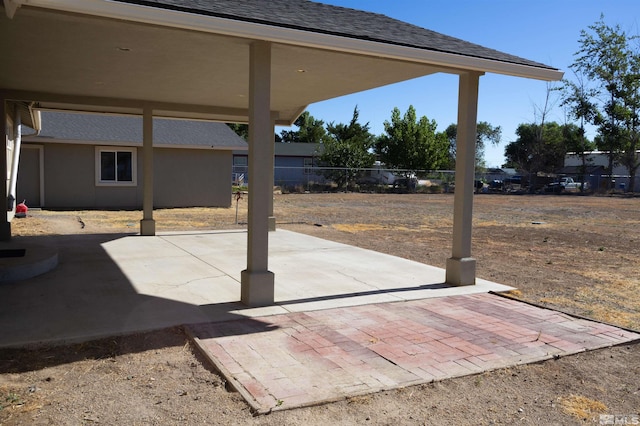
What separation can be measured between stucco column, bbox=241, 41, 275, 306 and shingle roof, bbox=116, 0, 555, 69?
47 cm

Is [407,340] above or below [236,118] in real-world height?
below

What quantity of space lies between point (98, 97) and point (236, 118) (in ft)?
11.0

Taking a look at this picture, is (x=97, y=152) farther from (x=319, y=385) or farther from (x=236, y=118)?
(x=319, y=385)

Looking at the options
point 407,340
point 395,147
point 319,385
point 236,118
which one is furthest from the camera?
point 395,147

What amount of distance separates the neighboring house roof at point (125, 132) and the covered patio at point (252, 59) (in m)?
9.89

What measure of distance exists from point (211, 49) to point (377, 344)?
14.0ft

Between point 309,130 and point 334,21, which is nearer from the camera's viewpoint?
point 334,21

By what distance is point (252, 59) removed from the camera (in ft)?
19.9

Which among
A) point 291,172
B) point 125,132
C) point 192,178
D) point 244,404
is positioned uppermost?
point 125,132

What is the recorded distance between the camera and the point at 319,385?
13.3 ft

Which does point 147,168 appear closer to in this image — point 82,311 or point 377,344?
point 82,311

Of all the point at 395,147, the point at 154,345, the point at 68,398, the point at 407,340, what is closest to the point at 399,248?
the point at 407,340

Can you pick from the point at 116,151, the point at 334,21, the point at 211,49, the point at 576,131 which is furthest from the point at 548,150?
the point at 211,49

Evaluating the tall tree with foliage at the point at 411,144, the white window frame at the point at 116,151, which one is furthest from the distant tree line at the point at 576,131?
the white window frame at the point at 116,151
